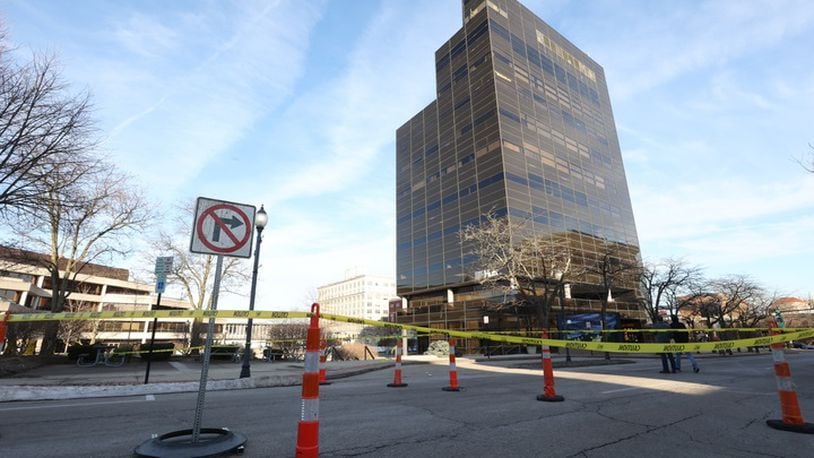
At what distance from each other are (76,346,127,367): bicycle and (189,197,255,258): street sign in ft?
57.7

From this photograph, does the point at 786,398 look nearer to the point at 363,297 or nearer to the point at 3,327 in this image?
the point at 3,327

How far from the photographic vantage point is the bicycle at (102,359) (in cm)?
1689

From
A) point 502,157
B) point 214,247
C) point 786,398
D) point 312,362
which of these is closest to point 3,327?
point 214,247

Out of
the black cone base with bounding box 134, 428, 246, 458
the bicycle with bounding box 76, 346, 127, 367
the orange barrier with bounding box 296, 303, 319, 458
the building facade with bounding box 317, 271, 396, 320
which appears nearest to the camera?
the orange barrier with bounding box 296, 303, 319, 458

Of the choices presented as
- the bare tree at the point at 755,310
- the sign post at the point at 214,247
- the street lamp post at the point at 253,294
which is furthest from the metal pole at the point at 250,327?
the bare tree at the point at 755,310

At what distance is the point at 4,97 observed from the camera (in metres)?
12.1

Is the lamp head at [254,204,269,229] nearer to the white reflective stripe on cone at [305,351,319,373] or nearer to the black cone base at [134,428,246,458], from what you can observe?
the black cone base at [134,428,246,458]

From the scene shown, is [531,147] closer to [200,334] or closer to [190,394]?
[200,334]

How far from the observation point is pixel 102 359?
18.3 metres

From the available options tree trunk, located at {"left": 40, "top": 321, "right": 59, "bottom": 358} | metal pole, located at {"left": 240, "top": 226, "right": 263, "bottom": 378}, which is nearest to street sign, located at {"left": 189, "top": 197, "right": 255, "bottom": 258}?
metal pole, located at {"left": 240, "top": 226, "right": 263, "bottom": 378}

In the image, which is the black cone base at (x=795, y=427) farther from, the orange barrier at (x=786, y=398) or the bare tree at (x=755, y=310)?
the bare tree at (x=755, y=310)

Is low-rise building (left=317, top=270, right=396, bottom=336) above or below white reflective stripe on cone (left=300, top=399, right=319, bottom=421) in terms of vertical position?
above

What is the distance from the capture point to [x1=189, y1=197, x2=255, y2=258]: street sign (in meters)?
3.94

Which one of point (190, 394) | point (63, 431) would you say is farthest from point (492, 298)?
point (63, 431)
